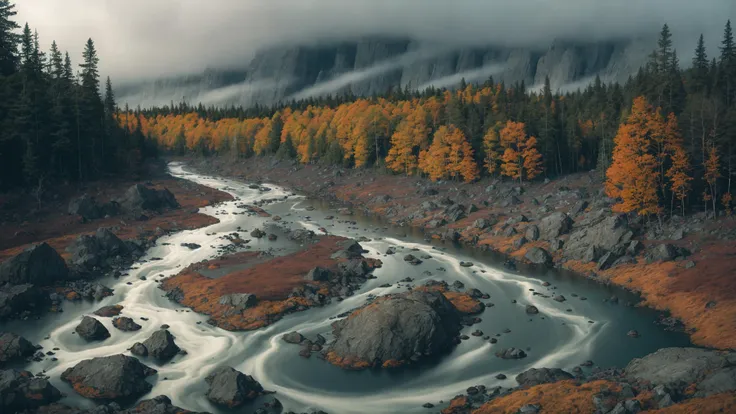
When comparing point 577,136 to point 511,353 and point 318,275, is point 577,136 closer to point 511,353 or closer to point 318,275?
point 318,275

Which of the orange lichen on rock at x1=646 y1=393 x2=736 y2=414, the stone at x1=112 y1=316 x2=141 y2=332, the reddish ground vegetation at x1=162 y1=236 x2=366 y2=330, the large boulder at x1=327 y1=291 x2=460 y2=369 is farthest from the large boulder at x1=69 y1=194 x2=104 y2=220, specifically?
the orange lichen on rock at x1=646 y1=393 x2=736 y2=414

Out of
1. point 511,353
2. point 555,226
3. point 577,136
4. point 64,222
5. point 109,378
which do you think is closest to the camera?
point 109,378

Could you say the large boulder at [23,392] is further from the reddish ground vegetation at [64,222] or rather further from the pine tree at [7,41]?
the pine tree at [7,41]

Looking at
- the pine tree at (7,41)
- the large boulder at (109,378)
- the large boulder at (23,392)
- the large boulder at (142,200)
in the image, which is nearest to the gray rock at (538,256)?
the large boulder at (109,378)

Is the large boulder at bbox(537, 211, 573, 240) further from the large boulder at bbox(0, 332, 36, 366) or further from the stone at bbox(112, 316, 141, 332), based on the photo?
the large boulder at bbox(0, 332, 36, 366)

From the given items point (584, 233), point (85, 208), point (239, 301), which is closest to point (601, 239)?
point (584, 233)

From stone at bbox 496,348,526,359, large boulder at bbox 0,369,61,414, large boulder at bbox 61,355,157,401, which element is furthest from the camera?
stone at bbox 496,348,526,359
